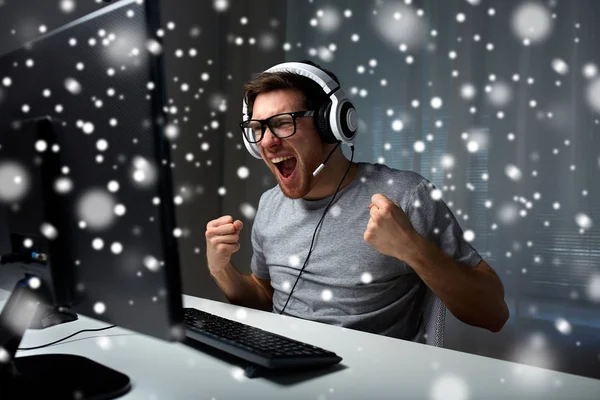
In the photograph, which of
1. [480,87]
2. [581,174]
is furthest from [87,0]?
[581,174]

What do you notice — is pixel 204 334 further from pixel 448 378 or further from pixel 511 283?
pixel 511 283

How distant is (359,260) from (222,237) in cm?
34

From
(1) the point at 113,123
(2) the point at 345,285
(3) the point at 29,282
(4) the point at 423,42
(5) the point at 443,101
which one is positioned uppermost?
(4) the point at 423,42

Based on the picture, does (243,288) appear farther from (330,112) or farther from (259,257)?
(330,112)

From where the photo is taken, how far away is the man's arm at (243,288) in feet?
4.08

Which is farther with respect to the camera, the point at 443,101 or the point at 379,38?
the point at 379,38

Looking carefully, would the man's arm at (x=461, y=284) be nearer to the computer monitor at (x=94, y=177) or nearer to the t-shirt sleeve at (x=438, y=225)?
the t-shirt sleeve at (x=438, y=225)

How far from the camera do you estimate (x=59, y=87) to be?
0.55 metres

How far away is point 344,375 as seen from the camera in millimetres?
638

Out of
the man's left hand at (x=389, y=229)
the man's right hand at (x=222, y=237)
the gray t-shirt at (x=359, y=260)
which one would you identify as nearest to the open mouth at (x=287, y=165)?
the gray t-shirt at (x=359, y=260)

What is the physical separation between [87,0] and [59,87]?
1.35 m

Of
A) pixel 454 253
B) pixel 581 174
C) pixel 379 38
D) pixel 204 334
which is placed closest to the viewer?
pixel 204 334

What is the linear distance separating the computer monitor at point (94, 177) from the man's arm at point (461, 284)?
2.03ft

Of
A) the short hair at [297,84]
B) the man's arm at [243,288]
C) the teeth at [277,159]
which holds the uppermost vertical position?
the short hair at [297,84]
